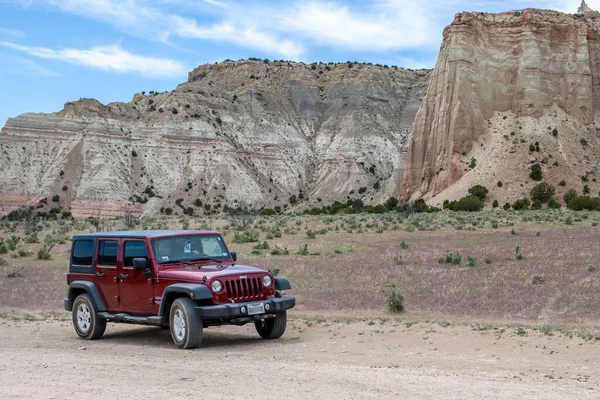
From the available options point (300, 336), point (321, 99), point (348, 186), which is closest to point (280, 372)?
point (300, 336)

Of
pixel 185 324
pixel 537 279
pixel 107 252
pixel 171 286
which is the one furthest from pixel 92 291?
pixel 537 279

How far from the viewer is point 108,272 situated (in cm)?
1271

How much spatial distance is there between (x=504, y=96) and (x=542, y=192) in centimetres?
1670

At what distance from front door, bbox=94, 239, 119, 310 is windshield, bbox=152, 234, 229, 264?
1.00m

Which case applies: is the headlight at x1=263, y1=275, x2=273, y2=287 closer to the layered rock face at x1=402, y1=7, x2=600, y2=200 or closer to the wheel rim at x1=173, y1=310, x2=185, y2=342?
the wheel rim at x1=173, y1=310, x2=185, y2=342

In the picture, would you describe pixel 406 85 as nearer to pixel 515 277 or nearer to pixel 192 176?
pixel 192 176

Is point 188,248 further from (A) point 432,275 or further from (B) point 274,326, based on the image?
(A) point 432,275

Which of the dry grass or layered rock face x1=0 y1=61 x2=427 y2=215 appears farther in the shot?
layered rock face x1=0 y1=61 x2=427 y2=215

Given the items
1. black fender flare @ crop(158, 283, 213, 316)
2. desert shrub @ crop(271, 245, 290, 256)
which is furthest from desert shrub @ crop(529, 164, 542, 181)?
black fender flare @ crop(158, 283, 213, 316)

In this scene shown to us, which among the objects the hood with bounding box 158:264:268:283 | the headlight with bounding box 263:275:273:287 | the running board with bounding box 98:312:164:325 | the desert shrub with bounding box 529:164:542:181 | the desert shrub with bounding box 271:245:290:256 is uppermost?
the desert shrub with bounding box 529:164:542:181

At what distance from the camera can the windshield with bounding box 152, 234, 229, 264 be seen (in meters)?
12.1

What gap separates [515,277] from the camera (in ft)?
61.7

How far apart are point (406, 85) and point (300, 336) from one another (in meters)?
109

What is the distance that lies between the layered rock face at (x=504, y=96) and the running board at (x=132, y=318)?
60.5 m
